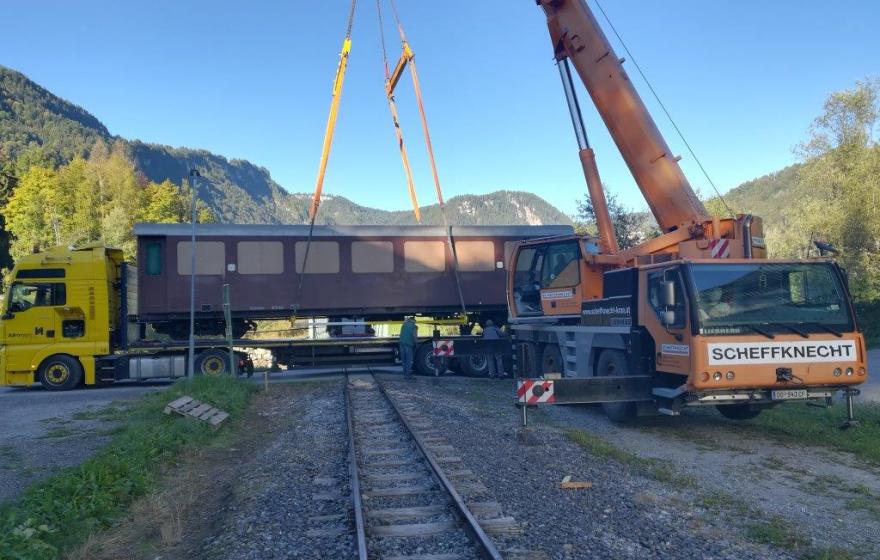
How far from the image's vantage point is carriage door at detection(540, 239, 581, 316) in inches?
474

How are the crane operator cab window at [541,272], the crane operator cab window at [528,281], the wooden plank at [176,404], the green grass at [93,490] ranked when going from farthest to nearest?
the crane operator cab window at [528,281] → the crane operator cab window at [541,272] → the wooden plank at [176,404] → the green grass at [93,490]

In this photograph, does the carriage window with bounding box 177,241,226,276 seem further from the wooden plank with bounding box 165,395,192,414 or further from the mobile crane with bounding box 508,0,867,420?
the mobile crane with bounding box 508,0,867,420

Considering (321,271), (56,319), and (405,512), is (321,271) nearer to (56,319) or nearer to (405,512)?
(56,319)

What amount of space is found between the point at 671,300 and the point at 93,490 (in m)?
6.56

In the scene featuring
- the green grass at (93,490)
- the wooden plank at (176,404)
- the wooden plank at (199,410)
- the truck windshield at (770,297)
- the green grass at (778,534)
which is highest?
the truck windshield at (770,297)

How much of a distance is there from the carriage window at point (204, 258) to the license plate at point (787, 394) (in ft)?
43.6

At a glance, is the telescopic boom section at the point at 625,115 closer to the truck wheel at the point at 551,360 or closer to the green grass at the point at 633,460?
the truck wheel at the point at 551,360

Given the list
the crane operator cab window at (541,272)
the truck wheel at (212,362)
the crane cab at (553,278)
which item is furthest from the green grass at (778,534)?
the truck wheel at (212,362)

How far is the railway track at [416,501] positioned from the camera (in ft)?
15.7

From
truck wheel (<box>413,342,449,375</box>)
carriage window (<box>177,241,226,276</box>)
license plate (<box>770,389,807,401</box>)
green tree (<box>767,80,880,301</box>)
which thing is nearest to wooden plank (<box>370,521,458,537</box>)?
license plate (<box>770,389,807,401</box>)

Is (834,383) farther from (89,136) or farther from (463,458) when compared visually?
(89,136)

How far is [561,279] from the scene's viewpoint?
40.6 ft

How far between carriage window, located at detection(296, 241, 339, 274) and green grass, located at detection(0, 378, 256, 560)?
25.2 feet

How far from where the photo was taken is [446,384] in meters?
15.9
